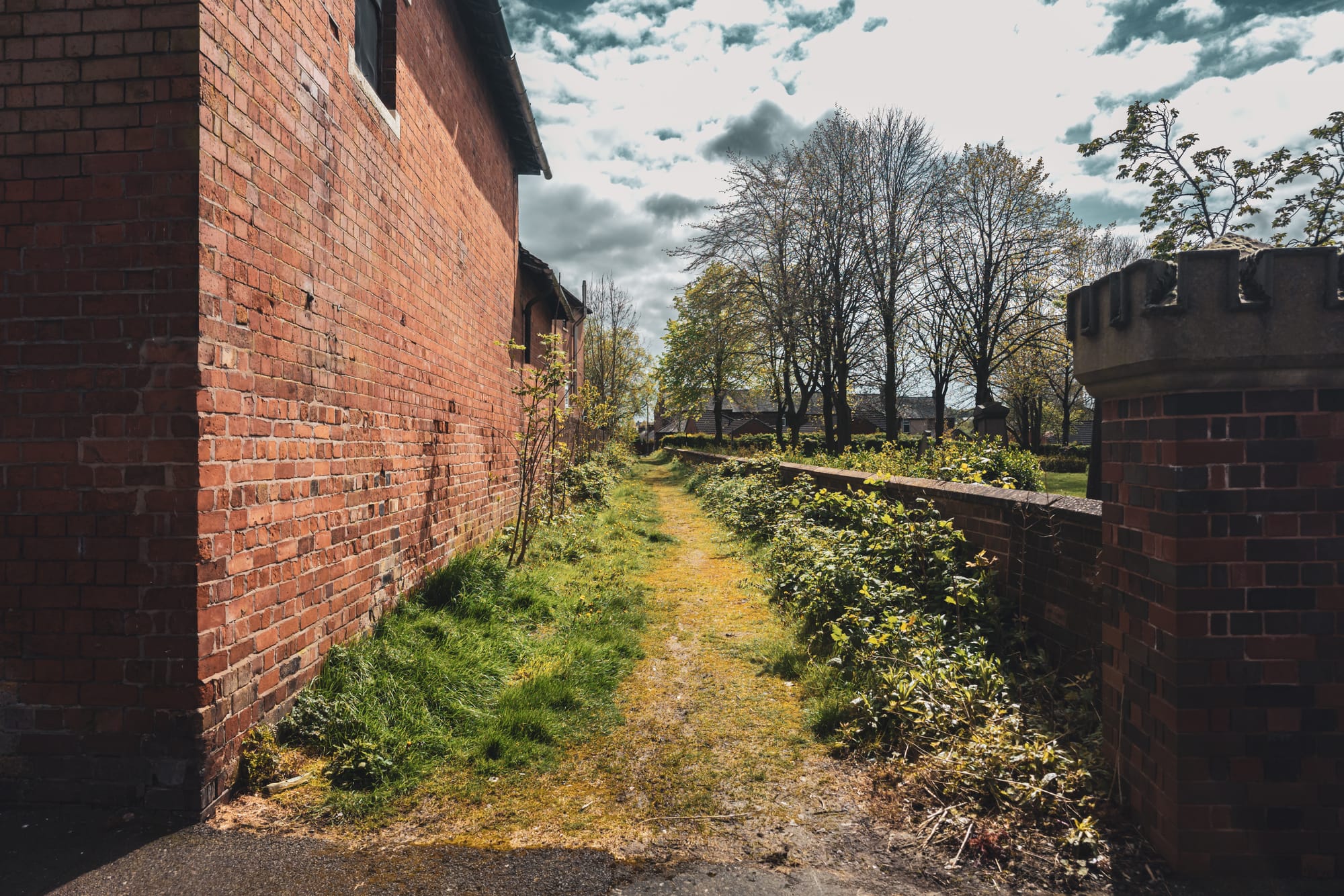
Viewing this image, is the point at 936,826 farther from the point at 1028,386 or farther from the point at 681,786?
the point at 1028,386

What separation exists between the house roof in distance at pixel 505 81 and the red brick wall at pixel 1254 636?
7.84 m

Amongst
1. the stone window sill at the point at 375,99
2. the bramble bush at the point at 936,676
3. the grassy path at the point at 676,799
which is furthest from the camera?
the stone window sill at the point at 375,99

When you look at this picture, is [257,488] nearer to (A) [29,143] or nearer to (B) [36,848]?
(B) [36,848]

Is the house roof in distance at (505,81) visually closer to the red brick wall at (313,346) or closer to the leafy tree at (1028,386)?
the red brick wall at (313,346)

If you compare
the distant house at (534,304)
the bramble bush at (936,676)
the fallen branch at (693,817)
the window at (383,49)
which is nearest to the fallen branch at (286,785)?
the fallen branch at (693,817)

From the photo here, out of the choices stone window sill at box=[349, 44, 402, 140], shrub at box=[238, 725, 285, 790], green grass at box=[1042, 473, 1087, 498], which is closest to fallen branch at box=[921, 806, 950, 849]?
shrub at box=[238, 725, 285, 790]

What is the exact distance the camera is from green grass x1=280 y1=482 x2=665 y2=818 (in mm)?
3107

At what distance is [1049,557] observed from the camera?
3.79m

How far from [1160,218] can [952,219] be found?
6508 mm

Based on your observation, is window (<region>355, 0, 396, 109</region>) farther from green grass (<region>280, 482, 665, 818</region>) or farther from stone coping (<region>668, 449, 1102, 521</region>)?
stone coping (<region>668, 449, 1102, 521</region>)

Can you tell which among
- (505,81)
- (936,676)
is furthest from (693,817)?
(505,81)

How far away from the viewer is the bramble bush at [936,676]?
9.16 ft

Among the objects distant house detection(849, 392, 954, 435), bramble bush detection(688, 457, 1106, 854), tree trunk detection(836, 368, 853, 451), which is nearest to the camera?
bramble bush detection(688, 457, 1106, 854)

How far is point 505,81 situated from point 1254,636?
925cm
